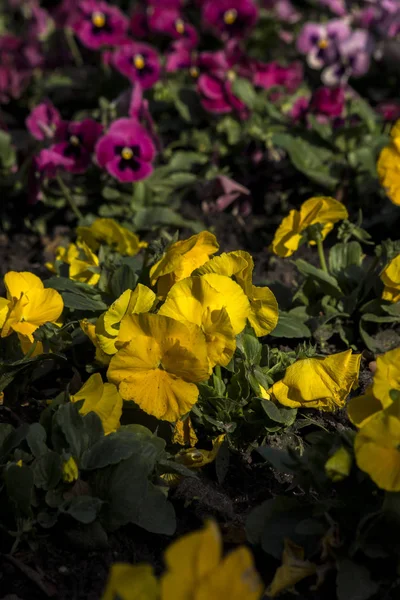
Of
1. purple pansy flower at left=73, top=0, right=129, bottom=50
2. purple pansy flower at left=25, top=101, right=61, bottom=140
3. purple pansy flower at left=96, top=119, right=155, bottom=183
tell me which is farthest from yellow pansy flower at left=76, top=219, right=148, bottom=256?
purple pansy flower at left=73, top=0, right=129, bottom=50

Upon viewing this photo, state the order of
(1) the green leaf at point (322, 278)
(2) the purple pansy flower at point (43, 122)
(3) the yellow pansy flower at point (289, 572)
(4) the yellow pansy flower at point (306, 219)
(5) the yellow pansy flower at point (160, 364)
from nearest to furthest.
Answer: (3) the yellow pansy flower at point (289, 572)
(5) the yellow pansy flower at point (160, 364)
(4) the yellow pansy flower at point (306, 219)
(1) the green leaf at point (322, 278)
(2) the purple pansy flower at point (43, 122)

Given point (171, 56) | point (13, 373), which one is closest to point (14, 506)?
point (13, 373)

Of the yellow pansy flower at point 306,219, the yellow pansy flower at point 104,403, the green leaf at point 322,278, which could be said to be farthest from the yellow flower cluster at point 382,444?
the green leaf at point 322,278

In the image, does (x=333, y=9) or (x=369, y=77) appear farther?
(x=333, y=9)

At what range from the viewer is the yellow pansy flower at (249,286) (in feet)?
7.70

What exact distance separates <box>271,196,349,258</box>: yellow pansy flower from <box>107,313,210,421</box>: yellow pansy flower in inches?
29.6

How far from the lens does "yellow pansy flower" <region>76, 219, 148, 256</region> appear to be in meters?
3.08

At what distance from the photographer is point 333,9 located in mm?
5773

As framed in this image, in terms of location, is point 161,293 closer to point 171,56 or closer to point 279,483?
point 279,483

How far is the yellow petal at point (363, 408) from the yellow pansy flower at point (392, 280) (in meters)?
0.71

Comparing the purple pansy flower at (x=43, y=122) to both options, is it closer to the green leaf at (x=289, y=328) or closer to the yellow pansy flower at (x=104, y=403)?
the green leaf at (x=289, y=328)

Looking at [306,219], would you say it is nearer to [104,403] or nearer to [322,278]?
[322,278]

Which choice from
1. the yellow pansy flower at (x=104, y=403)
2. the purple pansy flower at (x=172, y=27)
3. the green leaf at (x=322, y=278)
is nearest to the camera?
the yellow pansy flower at (x=104, y=403)

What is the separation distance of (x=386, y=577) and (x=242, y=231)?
220cm
